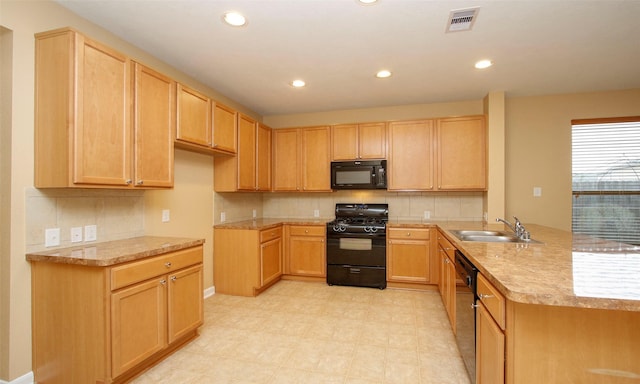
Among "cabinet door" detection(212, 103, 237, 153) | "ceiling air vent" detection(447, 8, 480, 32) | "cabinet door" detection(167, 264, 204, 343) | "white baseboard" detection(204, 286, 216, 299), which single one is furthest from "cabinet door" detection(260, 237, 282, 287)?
"ceiling air vent" detection(447, 8, 480, 32)

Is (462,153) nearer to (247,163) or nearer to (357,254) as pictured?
(357,254)

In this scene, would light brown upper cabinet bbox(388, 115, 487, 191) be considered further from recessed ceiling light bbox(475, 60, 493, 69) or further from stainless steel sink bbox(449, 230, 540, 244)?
stainless steel sink bbox(449, 230, 540, 244)

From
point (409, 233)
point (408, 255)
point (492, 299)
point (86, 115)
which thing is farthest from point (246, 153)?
point (492, 299)

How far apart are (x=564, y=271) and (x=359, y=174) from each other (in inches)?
114

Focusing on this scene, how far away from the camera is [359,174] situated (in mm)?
4129

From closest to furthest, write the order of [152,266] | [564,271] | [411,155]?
[564,271] → [152,266] → [411,155]

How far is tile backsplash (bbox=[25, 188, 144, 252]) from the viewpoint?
1.87 meters

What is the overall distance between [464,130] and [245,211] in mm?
3226

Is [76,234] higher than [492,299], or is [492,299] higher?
[76,234]

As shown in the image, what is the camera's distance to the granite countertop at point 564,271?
1029mm

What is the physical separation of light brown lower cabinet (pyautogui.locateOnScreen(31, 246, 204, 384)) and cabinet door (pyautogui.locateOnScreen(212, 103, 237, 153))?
1558 millimetres

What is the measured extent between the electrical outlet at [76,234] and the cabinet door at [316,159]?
275 centimetres

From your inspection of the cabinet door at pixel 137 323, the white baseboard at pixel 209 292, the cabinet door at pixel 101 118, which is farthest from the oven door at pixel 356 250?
the cabinet door at pixel 101 118

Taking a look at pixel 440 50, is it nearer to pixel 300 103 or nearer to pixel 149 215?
pixel 300 103
